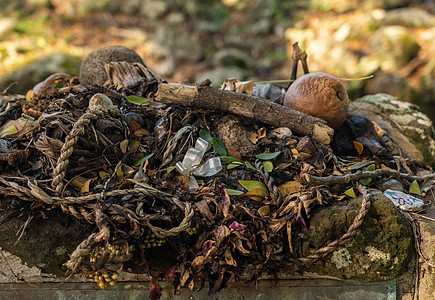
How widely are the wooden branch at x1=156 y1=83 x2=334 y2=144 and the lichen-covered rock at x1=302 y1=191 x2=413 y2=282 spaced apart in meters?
0.61

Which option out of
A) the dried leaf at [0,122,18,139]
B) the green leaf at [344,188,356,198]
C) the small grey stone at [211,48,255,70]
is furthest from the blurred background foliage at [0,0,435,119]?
the green leaf at [344,188,356,198]

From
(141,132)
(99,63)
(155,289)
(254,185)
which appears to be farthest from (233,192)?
(99,63)

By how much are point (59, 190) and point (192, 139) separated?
Answer: 0.74 metres

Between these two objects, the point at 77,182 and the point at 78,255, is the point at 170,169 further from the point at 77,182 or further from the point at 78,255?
the point at 78,255

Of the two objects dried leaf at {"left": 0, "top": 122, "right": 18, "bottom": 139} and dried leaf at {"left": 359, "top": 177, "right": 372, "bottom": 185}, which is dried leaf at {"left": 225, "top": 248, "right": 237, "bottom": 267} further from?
dried leaf at {"left": 0, "top": 122, "right": 18, "bottom": 139}

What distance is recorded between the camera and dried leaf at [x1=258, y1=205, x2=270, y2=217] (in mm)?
1646

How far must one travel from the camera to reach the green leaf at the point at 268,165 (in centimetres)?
188

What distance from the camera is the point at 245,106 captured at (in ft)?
6.91

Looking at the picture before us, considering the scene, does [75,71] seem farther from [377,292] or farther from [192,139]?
[377,292]

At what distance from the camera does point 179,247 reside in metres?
1.54

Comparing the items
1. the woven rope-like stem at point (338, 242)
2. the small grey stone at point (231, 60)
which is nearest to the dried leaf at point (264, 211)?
the woven rope-like stem at point (338, 242)

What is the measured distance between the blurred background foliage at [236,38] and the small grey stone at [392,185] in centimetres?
386

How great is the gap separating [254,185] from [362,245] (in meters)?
0.58

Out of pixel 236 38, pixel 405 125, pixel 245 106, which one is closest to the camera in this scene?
pixel 245 106
